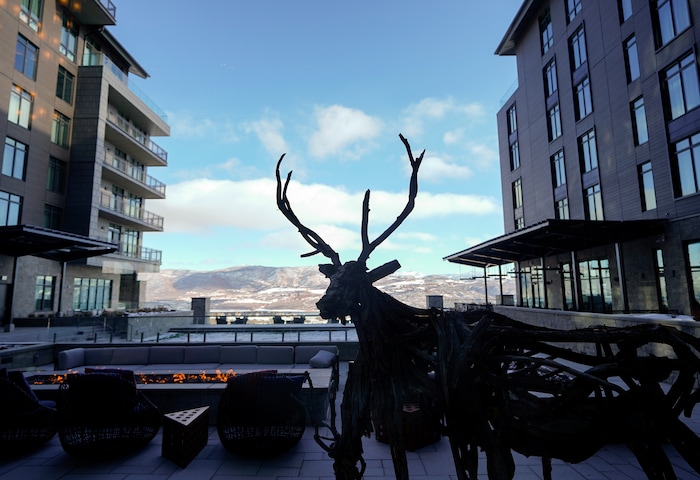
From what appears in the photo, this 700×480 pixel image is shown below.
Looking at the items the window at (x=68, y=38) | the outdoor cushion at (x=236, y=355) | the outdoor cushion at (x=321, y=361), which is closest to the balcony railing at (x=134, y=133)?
the window at (x=68, y=38)

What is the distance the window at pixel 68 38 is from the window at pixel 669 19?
3526cm

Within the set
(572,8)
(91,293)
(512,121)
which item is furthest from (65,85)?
(512,121)

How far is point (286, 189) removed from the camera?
10.2ft

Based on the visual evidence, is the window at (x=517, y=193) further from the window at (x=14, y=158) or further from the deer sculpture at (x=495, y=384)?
the window at (x=14, y=158)

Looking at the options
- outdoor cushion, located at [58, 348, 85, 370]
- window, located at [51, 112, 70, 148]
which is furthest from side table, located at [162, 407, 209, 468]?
window, located at [51, 112, 70, 148]

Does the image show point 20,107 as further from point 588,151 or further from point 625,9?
point 625,9

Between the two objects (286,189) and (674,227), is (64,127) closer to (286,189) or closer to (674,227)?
(286,189)

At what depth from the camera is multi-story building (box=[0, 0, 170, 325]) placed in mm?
21297

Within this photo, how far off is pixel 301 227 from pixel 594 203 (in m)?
24.6

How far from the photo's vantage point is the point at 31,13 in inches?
922

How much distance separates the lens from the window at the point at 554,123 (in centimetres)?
2650

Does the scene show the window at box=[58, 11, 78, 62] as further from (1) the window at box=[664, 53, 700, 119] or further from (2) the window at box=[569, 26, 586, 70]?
(1) the window at box=[664, 53, 700, 119]

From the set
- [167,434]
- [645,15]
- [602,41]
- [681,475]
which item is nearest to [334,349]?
[167,434]

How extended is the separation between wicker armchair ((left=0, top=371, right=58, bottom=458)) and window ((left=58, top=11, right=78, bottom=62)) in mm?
29044
